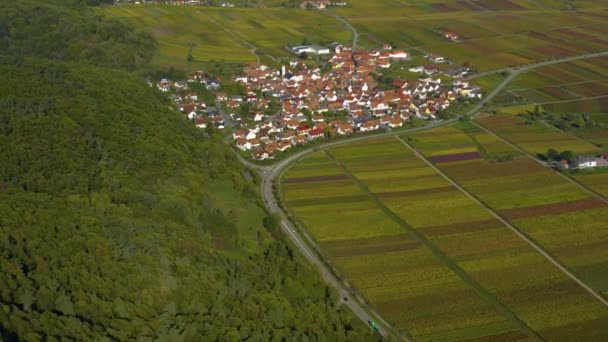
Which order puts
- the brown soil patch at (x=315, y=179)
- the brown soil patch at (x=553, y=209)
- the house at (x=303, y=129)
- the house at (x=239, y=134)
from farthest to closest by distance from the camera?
the house at (x=303, y=129), the house at (x=239, y=134), the brown soil patch at (x=315, y=179), the brown soil patch at (x=553, y=209)

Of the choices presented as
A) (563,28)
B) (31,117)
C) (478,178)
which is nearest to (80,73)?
(31,117)

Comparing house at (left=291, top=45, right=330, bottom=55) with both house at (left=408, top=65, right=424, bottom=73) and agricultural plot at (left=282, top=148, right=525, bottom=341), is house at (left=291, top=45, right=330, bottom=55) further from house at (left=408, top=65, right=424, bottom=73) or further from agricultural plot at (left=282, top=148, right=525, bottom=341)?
agricultural plot at (left=282, top=148, right=525, bottom=341)

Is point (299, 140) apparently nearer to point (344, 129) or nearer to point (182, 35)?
point (344, 129)

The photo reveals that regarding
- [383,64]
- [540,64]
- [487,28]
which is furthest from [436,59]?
[487,28]

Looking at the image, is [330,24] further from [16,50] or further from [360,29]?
[16,50]

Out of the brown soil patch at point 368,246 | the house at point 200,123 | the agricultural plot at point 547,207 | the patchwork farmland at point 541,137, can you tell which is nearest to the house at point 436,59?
the patchwork farmland at point 541,137

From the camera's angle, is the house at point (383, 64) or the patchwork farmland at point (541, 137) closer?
the patchwork farmland at point (541, 137)

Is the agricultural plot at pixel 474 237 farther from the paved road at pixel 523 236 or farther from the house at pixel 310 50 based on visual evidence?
the house at pixel 310 50
